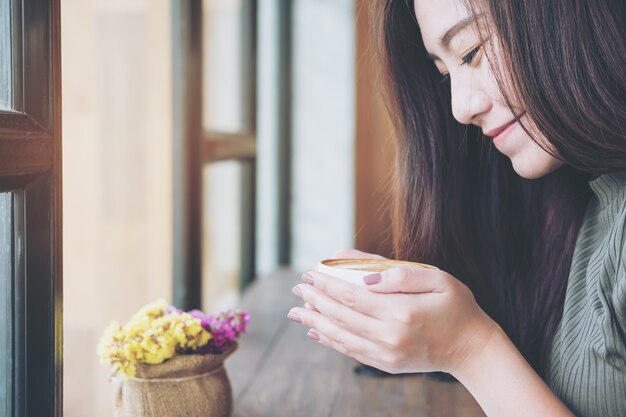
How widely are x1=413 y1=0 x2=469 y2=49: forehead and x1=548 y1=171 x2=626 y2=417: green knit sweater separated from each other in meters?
0.33

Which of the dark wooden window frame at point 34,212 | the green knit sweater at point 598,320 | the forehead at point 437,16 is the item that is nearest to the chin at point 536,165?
the green knit sweater at point 598,320

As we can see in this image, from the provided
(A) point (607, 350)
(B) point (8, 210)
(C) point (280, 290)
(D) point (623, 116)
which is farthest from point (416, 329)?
(C) point (280, 290)

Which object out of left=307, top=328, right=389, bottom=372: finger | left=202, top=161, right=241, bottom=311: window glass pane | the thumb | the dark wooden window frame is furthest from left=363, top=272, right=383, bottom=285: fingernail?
left=202, top=161, right=241, bottom=311: window glass pane

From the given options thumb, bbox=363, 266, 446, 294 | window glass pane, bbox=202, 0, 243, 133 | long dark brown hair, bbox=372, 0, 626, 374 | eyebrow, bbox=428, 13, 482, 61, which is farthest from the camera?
window glass pane, bbox=202, 0, 243, 133

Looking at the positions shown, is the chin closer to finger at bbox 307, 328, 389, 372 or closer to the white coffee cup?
the white coffee cup

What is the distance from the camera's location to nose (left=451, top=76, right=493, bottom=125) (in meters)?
1.00

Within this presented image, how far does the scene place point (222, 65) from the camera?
7.47 feet

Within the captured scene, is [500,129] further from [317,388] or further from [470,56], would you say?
[317,388]

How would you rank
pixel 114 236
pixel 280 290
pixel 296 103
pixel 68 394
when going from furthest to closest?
pixel 296 103 < pixel 280 290 < pixel 114 236 < pixel 68 394

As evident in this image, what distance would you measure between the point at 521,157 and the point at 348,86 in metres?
2.45

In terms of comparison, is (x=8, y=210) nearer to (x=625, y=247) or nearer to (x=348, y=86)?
(x=625, y=247)

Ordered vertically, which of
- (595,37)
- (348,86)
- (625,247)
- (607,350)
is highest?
(348,86)

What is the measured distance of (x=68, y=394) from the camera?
1.16 meters

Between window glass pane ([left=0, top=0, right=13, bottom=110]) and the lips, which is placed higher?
window glass pane ([left=0, top=0, right=13, bottom=110])
